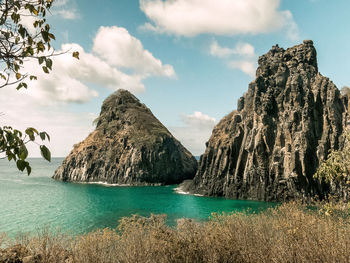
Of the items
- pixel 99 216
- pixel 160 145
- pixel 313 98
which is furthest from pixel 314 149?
pixel 160 145

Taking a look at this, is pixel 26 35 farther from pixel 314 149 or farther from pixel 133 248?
pixel 314 149

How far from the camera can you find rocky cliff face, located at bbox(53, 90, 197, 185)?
10394 centimetres

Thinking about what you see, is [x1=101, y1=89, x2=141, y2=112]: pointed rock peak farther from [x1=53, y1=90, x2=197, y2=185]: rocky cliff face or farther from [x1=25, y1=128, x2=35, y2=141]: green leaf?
→ [x1=25, y1=128, x2=35, y2=141]: green leaf

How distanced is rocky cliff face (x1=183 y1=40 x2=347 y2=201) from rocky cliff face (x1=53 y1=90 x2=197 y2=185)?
110 feet

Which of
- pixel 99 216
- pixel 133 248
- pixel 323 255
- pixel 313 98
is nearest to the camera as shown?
pixel 323 255

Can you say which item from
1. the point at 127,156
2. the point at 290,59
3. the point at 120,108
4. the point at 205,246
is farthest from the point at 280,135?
the point at 120,108

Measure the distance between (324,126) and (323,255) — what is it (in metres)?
61.2

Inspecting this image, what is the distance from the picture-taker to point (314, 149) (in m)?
58.2

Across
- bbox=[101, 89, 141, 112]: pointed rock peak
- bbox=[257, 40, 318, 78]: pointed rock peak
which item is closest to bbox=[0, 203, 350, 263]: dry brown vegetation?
bbox=[257, 40, 318, 78]: pointed rock peak

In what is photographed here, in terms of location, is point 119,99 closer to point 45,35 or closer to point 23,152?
point 45,35

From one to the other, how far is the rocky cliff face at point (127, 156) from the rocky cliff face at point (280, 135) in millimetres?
33650

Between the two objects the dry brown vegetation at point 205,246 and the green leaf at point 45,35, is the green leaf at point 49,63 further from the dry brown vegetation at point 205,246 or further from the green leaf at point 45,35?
the dry brown vegetation at point 205,246

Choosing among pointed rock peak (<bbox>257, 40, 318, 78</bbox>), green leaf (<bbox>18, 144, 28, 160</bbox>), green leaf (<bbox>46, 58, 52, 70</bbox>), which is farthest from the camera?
pointed rock peak (<bbox>257, 40, 318, 78</bbox>)

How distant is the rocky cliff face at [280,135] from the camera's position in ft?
187
